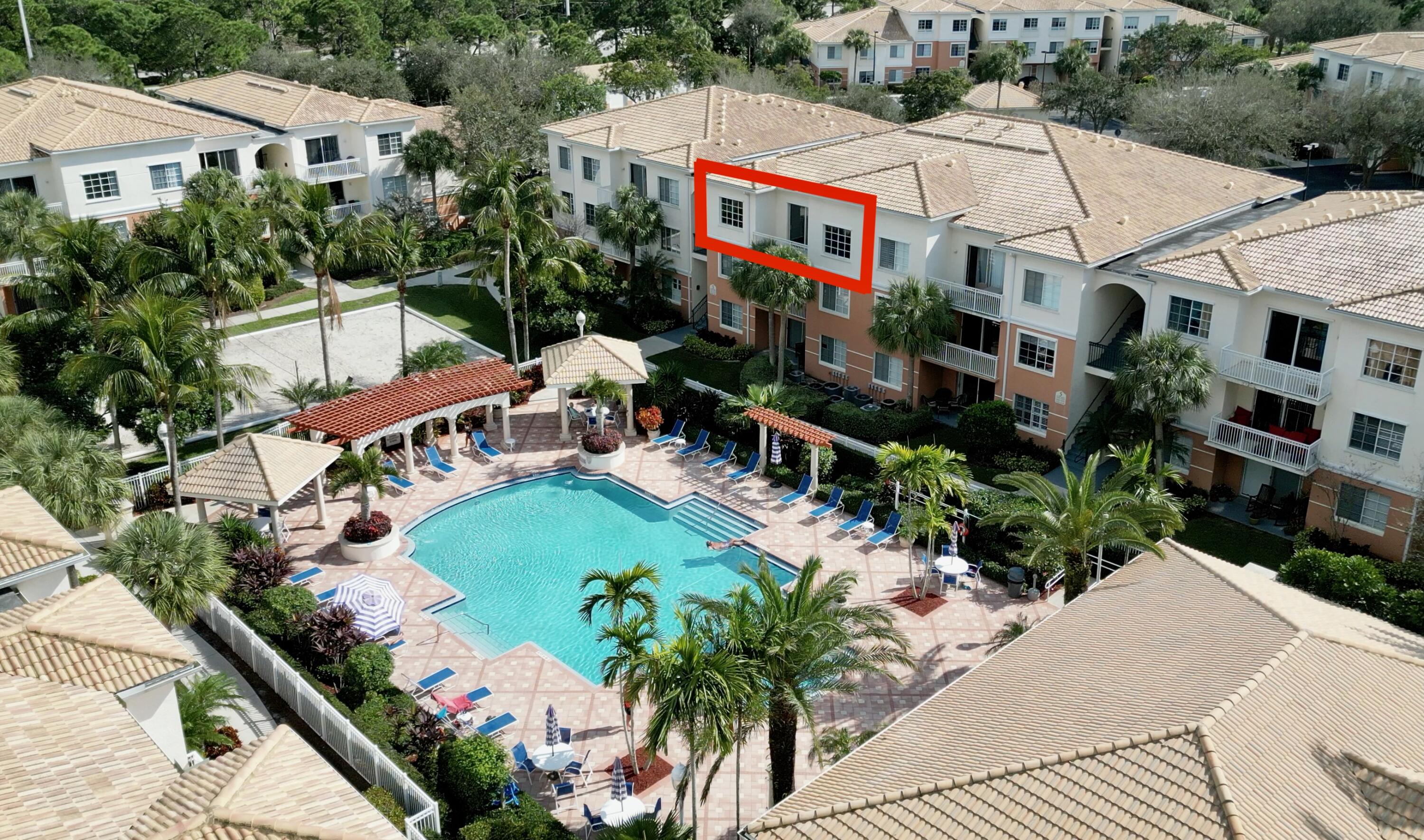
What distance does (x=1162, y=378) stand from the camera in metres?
33.5

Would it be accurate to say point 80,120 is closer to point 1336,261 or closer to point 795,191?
point 795,191

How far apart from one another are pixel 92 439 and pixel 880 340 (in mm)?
23412

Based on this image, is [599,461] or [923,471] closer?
[923,471]

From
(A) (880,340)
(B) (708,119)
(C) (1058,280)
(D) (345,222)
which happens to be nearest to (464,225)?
(B) (708,119)

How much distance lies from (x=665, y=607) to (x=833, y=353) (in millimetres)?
14935

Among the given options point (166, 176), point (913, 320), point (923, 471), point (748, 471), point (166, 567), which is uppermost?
point (166, 176)

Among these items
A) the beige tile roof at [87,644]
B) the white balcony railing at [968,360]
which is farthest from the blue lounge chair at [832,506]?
the beige tile roof at [87,644]

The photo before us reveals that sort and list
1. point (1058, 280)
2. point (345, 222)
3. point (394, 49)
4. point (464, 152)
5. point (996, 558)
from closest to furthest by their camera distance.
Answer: point (996, 558) < point (1058, 280) < point (345, 222) < point (464, 152) < point (394, 49)

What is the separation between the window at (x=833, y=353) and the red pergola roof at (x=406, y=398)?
10.9 meters

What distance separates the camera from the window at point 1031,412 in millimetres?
38500

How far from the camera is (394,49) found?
321 ft

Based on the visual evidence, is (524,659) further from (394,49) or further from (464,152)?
(394,49)

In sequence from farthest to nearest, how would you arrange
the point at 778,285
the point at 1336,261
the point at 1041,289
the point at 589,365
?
1. the point at 778,285
2. the point at 589,365
3. the point at 1041,289
4. the point at 1336,261

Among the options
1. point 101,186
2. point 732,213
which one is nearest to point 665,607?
point 732,213
